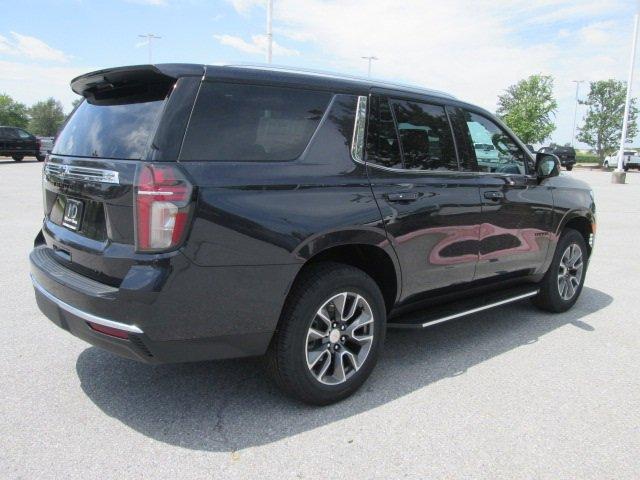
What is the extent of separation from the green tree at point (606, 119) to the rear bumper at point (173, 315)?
3147 inches

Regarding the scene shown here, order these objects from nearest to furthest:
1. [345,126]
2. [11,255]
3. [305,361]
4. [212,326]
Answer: [212,326], [305,361], [345,126], [11,255]

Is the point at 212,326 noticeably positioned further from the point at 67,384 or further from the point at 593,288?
the point at 593,288

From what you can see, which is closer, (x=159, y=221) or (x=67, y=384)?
(x=159, y=221)

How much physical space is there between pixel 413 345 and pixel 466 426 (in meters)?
1.27

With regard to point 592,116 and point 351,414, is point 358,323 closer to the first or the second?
point 351,414

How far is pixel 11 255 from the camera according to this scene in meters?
6.77

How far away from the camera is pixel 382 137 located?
11.4ft

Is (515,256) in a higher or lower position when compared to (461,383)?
higher

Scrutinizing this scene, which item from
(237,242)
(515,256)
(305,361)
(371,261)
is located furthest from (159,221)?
(515,256)

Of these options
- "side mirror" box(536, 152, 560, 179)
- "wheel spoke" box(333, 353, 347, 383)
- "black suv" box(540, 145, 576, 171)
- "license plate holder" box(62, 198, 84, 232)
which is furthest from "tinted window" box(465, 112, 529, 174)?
"black suv" box(540, 145, 576, 171)

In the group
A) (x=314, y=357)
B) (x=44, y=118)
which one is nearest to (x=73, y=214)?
(x=314, y=357)

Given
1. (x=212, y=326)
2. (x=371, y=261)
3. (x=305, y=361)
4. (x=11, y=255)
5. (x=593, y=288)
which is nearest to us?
(x=212, y=326)

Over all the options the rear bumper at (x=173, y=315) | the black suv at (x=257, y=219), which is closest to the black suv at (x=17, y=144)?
the black suv at (x=257, y=219)

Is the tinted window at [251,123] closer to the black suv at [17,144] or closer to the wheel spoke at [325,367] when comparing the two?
the wheel spoke at [325,367]
